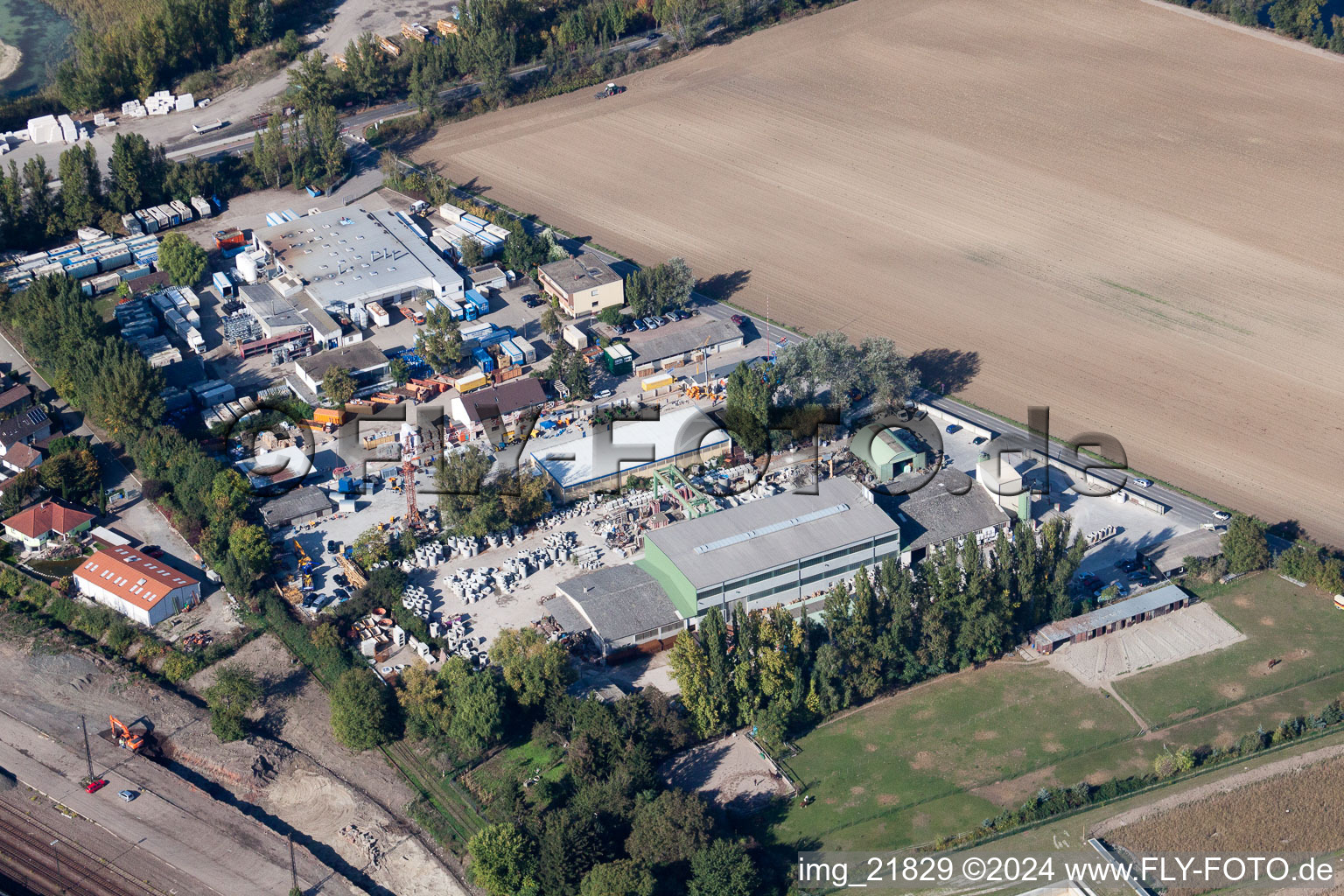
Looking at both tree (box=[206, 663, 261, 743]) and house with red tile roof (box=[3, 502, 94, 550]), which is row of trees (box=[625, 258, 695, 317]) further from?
tree (box=[206, 663, 261, 743])

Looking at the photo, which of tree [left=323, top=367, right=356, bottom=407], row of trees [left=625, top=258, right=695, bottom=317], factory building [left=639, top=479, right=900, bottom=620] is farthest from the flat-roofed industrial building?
factory building [left=639, top=479, right=900, bottom=620]

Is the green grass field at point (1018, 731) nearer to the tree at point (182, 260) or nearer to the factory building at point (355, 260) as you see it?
the factory building at point (355, 260)

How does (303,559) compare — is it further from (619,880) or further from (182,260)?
(182,260)

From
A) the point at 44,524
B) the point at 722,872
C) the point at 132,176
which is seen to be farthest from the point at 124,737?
the point at 132,176

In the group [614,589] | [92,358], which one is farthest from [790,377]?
[92,358]

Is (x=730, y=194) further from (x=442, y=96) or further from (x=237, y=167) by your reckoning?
(x=237, y=167)
